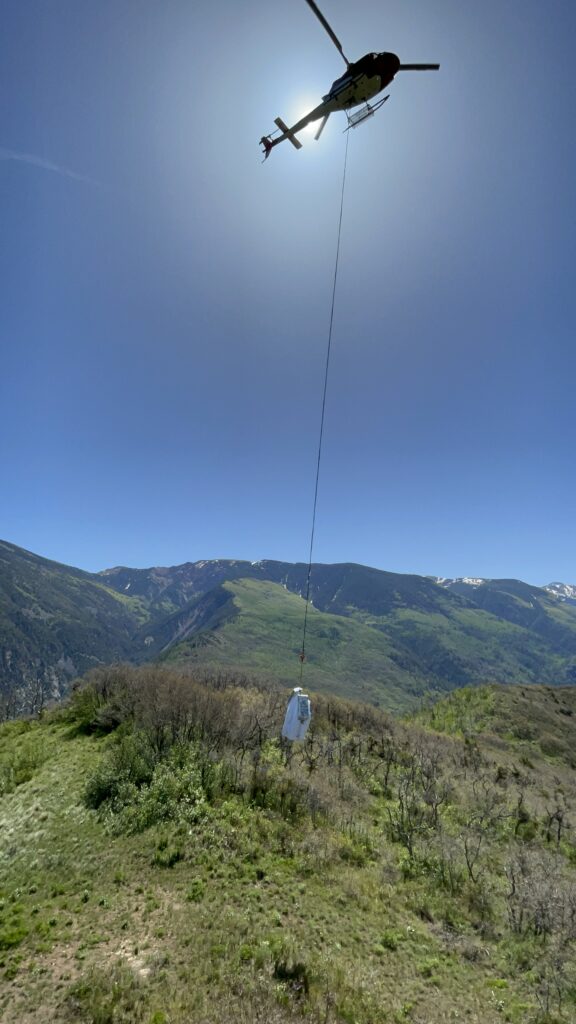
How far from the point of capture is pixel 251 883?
20.7 m

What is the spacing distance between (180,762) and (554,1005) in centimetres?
2230

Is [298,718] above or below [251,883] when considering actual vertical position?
above

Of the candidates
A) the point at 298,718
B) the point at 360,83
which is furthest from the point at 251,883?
the point at 360,83

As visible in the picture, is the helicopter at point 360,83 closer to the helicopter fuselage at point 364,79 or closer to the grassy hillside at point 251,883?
the helicopter fuselage at point 364,79

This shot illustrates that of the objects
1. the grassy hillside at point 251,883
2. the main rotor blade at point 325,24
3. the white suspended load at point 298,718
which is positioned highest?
the main rotor blade at point 325,24

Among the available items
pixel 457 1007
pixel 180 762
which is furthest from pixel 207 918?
pixel 180 762

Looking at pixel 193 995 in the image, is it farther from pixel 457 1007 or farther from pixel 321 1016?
pixel 457 1007

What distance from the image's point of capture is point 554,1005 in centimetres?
1616

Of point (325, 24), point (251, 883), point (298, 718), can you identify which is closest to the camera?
point (325, 24)

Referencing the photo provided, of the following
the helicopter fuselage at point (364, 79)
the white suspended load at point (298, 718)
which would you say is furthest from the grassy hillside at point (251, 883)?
the helicopter fuselage at point (364, 79)

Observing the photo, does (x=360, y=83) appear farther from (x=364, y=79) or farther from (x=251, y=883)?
(x=251, y=883)

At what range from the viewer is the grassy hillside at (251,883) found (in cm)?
1438

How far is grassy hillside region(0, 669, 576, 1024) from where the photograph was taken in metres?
14.4

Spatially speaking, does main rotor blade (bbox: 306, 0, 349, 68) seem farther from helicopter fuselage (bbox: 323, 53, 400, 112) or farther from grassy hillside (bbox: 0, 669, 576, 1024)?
grassy hillside (bbox: 0, 669, 576, 1024)
